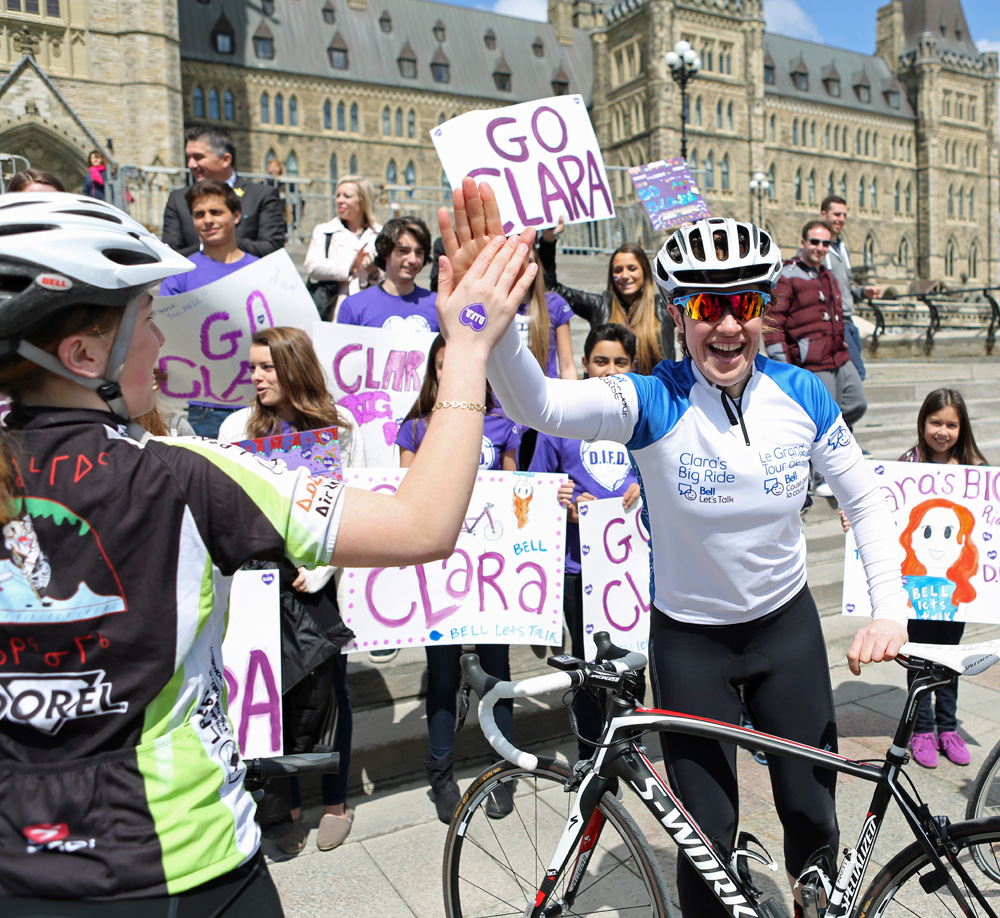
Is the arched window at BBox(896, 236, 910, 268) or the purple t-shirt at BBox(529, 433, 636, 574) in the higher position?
the arched window at BBox(896, 236, 910, 268)

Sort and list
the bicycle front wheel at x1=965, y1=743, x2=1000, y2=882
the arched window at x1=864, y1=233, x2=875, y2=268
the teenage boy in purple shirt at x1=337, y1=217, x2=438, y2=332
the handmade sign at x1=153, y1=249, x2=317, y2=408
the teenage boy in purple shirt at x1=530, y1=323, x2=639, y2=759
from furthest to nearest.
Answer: the arched window at x1=864, y1=233, x2=875, y2=268 < the teenage boy in purple shirt at x1=337, y1=217, x2=438, y2=332 < the handmade sign at x1=153, y1=249, x2=317, y2=408 < the teenage boy in purple shirt at x1=530, y1=323, x2=639, y2=759 < the bicycle front wheel at x1=965, y1=743, x2=1000, y2=882

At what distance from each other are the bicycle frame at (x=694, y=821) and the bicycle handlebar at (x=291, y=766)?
754 millimetres

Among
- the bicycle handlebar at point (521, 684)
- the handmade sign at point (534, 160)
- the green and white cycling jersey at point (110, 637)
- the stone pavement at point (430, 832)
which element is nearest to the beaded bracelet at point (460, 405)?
the green and white cycling jersey at point (110, 637)

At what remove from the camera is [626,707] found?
89.7 inches

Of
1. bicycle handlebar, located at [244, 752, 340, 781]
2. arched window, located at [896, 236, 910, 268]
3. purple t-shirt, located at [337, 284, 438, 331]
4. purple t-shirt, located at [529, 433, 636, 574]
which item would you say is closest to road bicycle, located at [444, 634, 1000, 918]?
bicycle handlebar, located at [244, 752, 340, 781]

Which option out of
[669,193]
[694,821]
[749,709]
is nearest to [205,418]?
[749,709]

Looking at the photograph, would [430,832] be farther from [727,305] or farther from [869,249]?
[869,249]

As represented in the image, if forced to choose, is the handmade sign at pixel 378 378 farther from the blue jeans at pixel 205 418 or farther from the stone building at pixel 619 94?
the stone building at pixel 619 94

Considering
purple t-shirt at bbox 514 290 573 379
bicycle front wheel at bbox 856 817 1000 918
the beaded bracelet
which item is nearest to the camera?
the beaded bracelet

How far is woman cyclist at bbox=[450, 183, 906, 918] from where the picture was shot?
2.38 metres

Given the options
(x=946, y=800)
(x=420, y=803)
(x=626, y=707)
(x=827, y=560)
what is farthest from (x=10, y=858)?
(x=827, y=560)

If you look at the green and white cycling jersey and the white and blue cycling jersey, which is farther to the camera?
the white and blue cycling jersey

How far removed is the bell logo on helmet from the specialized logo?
Answer: 0.54 m

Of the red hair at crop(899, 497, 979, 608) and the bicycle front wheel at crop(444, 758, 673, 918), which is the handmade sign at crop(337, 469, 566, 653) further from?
the red hair at crop(899, 497, 979, 608)
